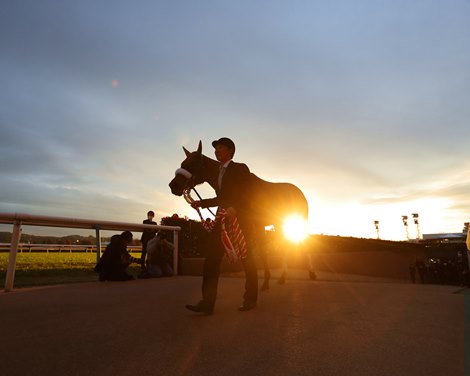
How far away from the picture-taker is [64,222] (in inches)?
221

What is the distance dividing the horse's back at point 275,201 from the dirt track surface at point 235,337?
1791 mm

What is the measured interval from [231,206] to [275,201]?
8.22 feet

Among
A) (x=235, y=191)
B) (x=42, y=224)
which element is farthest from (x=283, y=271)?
(x=42, y=224)

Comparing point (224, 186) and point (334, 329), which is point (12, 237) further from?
point (334, 329)

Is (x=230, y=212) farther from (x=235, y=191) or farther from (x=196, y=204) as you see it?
(x=196, y=204)

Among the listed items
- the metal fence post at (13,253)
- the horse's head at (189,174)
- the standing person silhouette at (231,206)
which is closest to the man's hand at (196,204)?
the standing person silhouette at (231,206)

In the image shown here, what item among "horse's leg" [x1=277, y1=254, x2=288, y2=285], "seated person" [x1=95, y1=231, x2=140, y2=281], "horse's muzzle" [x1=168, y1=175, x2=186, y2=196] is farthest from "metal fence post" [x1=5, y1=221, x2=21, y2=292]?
"horse's leg" [x1=277, y1=254, x2=288, y2=285]

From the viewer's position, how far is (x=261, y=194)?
17.6 feet

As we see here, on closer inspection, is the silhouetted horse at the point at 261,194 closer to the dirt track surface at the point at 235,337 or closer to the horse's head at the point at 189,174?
the horse's head at the point at 189,174

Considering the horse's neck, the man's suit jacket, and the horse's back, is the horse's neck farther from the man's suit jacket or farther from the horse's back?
the horse's back

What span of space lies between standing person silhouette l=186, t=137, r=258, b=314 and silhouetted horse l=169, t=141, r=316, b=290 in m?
0.32

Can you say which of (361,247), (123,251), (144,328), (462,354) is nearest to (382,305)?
(462,354)

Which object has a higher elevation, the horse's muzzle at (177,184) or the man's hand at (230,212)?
the horse's muzzle at (177,184)

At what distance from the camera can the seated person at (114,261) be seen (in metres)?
6.39
